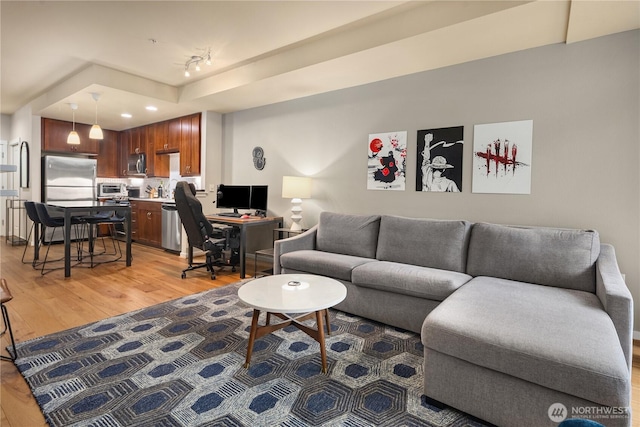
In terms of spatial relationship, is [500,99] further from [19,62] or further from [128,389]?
[19,62]

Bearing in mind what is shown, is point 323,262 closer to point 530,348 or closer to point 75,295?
point 530,348

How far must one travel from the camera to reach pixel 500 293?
202 centimetres

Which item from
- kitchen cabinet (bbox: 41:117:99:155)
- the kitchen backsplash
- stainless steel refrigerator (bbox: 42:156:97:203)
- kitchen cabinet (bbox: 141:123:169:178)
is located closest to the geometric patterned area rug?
the kitchen backsplash

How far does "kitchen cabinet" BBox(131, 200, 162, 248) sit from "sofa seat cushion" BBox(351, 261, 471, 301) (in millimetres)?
4273

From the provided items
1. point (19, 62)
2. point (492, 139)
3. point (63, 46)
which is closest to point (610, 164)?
point (492, 139)

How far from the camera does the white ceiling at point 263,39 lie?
236 centimetres

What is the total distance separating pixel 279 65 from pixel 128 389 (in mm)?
3123

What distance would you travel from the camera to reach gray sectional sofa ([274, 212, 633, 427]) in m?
1.32

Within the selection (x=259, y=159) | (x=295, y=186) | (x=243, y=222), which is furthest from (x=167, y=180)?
(x=295, y=186)

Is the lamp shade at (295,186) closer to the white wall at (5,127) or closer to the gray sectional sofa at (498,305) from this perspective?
the gray sectional sofa at (498,305)

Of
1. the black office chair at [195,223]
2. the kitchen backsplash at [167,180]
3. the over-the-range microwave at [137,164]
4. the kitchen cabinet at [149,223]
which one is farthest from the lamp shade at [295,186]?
the over-the-range microwave at [137,164]

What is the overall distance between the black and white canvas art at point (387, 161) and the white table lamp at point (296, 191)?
2.60 feet

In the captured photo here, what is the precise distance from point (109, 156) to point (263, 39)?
539 cm

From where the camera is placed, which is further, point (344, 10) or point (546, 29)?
point (344, 10)
